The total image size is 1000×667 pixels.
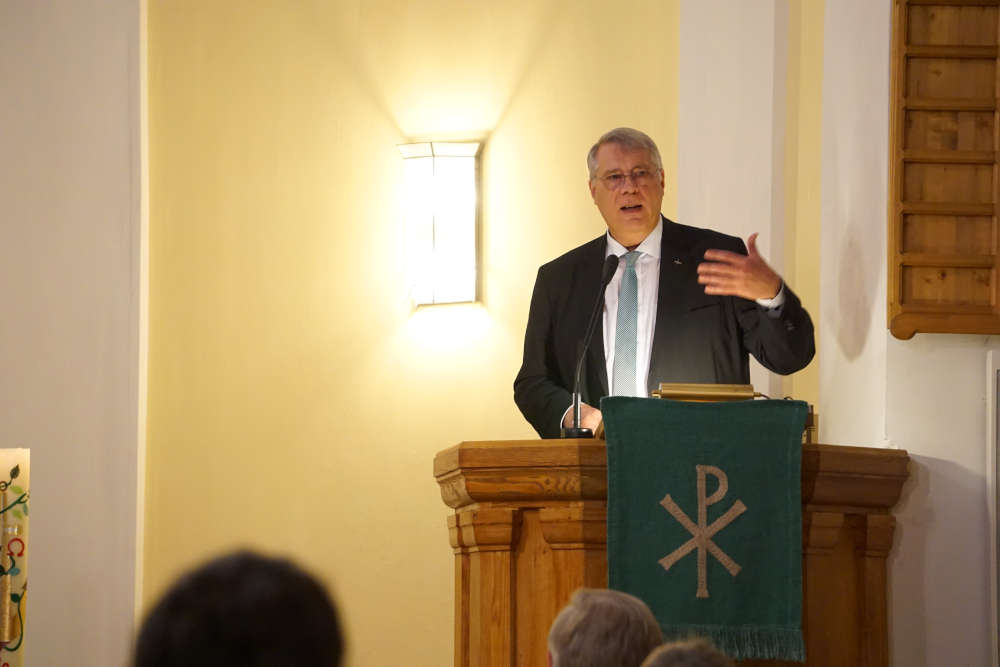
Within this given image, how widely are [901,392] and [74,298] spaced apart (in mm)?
3721

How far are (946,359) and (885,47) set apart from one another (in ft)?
3.18

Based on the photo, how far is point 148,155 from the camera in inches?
253

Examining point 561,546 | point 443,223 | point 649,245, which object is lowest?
point 561,546

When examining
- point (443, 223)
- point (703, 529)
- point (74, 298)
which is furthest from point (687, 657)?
point (74, 298)

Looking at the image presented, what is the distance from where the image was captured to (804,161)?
219 inches

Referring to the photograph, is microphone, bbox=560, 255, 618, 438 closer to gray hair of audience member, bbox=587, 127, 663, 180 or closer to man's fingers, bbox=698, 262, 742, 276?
man's fingers, bbox=698, 262, 742, 276

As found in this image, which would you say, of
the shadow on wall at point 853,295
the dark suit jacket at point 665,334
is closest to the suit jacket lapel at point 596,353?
the dark suit jacket at point 665,334

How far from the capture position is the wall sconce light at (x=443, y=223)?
19.8 ft

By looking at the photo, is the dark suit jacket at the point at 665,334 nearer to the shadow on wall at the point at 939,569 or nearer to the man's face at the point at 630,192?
the man's face at the point at 630,192

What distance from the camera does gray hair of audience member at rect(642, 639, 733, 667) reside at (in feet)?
6.18

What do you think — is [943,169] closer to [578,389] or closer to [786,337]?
[786,337]

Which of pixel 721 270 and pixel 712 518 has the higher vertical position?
pixel 721 270

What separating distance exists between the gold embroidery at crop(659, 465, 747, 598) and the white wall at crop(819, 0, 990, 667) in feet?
2.29

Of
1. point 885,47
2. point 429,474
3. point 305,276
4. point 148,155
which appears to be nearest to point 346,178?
point 305,276
